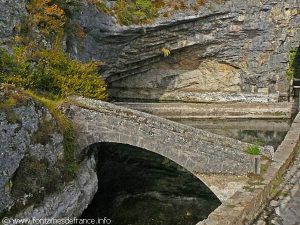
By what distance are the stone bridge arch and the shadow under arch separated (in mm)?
1276

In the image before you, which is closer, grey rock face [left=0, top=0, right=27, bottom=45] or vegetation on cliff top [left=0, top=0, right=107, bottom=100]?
vegetation on cliff top [left=0, top=0, right=107, bottom=100]

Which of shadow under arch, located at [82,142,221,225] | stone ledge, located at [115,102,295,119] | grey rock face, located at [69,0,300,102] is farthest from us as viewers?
stone ledge, located at [115,102,295,119]

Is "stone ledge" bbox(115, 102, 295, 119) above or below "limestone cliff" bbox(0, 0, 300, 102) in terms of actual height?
below

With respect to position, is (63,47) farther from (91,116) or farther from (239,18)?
(239,18)

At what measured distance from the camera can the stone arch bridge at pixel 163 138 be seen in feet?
42.3

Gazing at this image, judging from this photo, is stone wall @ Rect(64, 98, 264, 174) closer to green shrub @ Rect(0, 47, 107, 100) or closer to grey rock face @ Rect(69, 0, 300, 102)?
green shrub @ Rect(0, 47, 107, 100)

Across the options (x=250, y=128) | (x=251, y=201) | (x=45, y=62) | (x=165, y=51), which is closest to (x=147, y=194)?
(x=45, y=62)

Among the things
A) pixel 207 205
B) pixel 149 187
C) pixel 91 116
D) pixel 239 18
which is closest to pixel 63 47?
pixel 91 116

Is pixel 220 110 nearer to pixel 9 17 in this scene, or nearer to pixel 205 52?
pixel 205 52

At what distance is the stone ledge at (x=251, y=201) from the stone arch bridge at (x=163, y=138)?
28.3 inches

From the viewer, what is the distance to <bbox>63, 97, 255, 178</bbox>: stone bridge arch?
12922 mm

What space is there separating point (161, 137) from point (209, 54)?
15.6 meters

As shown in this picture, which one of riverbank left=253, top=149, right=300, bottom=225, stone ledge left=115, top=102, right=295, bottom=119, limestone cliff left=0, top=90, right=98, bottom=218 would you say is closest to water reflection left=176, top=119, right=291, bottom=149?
stone ledge left=115, top=102, right=295, bottom=119

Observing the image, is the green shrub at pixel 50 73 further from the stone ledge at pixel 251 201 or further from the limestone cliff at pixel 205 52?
the stone ledge at pixel 251 201
